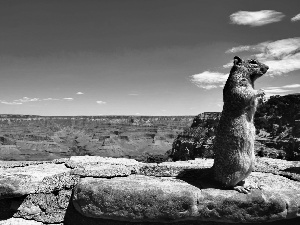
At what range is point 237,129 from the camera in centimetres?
457

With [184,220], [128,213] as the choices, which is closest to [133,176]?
[128,213]

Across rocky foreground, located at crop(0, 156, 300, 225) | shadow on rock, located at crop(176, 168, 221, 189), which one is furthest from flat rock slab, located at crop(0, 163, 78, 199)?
shadow on rock, located at crop(176, 168, 221, 189)

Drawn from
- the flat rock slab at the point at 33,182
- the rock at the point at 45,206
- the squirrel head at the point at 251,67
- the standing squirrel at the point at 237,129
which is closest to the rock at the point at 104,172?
the flat rock slab at the point at 33,182

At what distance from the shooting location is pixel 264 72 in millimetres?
4836

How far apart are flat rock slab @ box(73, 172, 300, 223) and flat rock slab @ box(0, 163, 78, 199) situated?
1.75 ft

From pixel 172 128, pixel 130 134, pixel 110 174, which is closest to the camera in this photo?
pixel 110 174

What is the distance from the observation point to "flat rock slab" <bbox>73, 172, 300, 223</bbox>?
453 cm

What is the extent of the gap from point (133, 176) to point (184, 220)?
1178 mm

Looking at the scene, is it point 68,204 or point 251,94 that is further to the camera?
point 68,204

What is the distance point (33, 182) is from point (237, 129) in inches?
135

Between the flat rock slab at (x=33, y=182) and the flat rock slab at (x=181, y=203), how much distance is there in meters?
0.53

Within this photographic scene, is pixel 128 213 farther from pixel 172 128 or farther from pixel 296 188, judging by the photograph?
pixel 172 128

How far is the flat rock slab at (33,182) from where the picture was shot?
4867 millimetres

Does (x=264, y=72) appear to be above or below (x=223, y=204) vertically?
above
